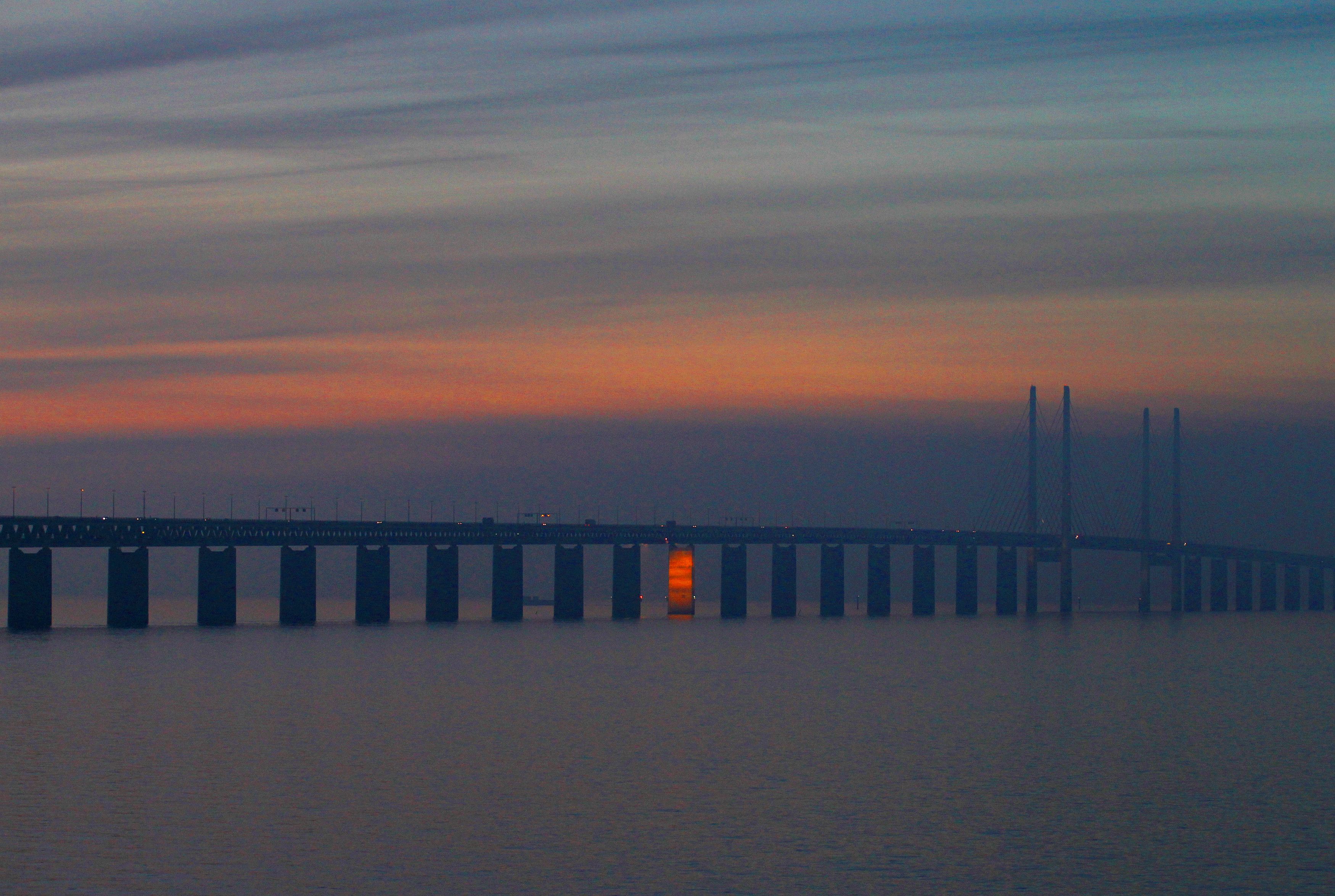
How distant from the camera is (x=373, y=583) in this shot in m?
174

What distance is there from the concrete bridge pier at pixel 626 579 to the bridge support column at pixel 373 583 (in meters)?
30.4

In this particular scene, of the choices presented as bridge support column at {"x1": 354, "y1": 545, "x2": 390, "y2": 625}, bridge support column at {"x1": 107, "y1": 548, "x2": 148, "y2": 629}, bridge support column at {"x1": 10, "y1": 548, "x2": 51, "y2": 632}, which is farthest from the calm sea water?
bridge support column at {"x1": 354, "y1": 545, "x2": 390, "y2": 625}

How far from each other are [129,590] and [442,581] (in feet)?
128

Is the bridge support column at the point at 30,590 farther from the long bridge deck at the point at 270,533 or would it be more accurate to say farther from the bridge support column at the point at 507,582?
the bridge support column at the point at 507,582

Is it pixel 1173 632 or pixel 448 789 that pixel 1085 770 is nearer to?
pixel 448 789

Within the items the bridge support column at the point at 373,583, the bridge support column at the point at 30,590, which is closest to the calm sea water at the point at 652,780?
the bridge support column at the point at 30,590

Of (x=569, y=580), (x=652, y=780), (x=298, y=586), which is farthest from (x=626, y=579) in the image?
(x=652, y=780)

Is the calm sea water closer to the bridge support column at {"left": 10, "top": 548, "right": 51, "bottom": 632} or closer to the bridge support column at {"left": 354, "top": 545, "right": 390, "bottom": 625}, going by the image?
the bridge support column at {"left": 10, "top": 548, "right": 51, "bottom": 632}

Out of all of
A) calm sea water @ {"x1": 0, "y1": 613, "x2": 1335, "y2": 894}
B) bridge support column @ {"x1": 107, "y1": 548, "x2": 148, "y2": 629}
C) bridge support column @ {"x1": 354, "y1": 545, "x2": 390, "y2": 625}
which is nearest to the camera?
calm sea water @ {"x1": 0, "y1": 613, "x2": 1335, "y2": 894}

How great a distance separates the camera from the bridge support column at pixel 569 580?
188500 millimetres

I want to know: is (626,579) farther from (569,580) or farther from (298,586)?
(298,586)

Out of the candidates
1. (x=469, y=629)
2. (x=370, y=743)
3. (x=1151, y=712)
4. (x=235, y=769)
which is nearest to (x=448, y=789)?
(x=235, y=769)

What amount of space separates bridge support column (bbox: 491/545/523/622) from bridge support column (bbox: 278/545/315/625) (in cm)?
2107

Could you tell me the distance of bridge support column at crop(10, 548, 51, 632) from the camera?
445 feet
